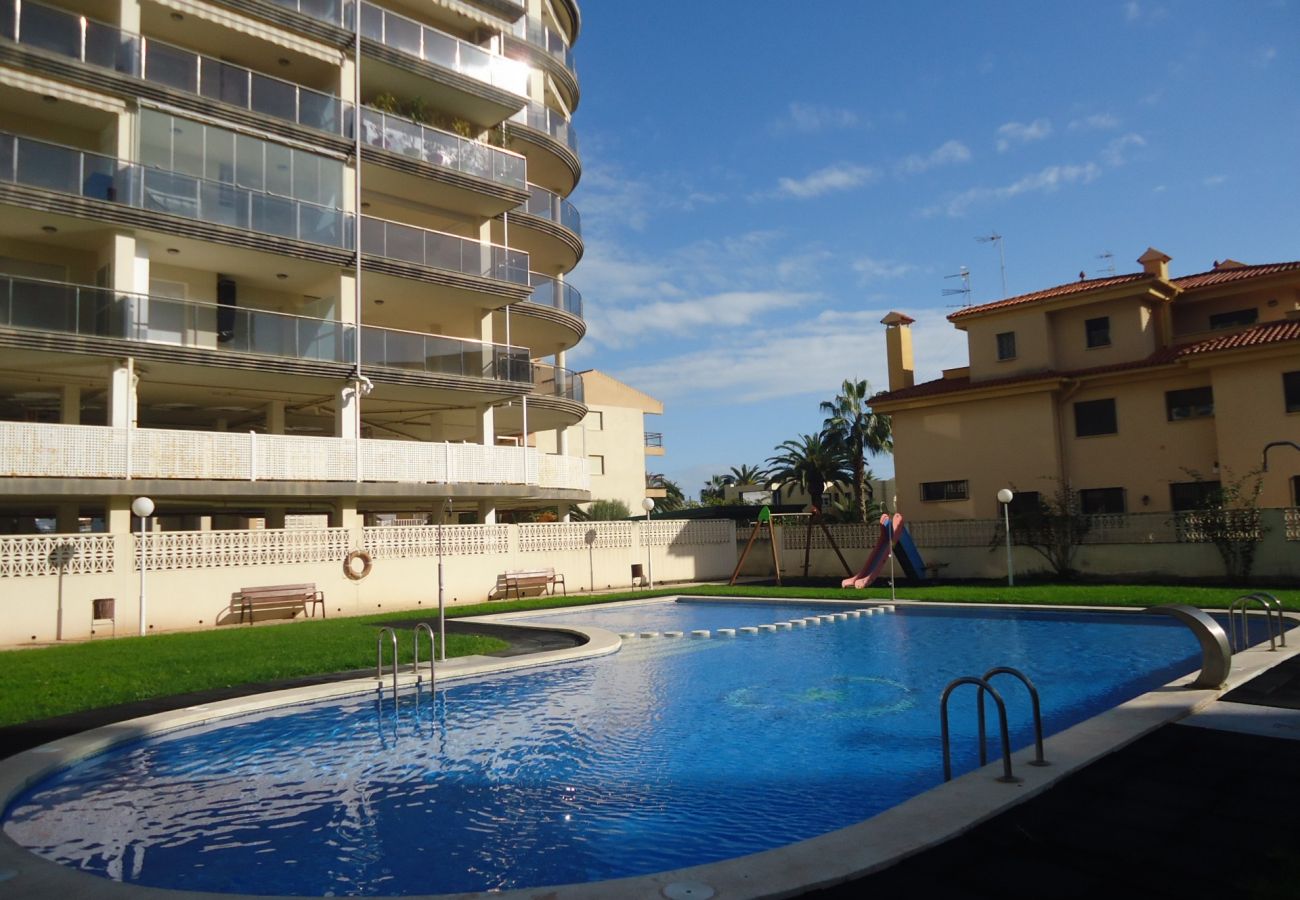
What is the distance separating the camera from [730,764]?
8.30 metres

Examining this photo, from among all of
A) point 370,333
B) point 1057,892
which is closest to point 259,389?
point 370,333

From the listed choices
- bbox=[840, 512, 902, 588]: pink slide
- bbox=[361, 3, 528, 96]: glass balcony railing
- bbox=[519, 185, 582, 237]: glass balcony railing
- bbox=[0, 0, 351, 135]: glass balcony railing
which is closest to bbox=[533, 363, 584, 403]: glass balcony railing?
bbox=[519, 185, 582, 237]: glass balcony railing

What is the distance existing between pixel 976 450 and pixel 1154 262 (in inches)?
335

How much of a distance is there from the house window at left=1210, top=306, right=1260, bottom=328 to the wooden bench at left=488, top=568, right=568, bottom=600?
2371 centimetres

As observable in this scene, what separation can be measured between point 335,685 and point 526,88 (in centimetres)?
2611

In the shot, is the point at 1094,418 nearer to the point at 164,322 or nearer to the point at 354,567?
the point at 354,567

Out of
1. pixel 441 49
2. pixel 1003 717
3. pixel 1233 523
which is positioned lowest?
pixel 1003 717

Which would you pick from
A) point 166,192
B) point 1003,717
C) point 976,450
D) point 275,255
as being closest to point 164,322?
point 166,192

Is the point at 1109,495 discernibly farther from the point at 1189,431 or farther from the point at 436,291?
the point at 436,291

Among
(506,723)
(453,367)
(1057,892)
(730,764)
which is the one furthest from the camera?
(453,367)

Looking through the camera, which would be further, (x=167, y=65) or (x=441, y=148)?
(x=441, y=148)

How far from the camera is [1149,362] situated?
87.6ft

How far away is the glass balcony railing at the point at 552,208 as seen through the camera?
31875 mm

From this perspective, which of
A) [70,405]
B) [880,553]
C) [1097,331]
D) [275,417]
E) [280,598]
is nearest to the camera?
[280,598]
